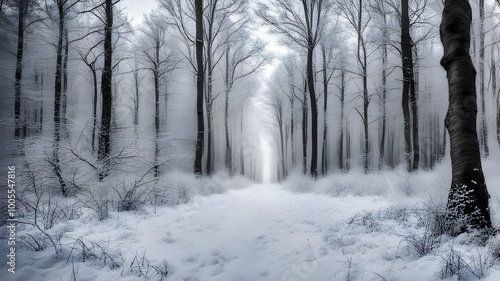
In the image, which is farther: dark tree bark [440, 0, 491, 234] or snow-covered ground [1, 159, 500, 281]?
dark tree bark [440, 0, 491, 234]

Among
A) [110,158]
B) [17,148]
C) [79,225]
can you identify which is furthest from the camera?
[110,158]

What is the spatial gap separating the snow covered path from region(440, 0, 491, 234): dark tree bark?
817 mm

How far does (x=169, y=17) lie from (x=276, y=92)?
12340 millimetres

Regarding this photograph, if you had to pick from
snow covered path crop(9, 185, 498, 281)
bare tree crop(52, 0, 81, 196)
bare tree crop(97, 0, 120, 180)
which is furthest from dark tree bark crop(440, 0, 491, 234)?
bare tree crop(52, 0, 81, 196)

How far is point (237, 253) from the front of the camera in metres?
2.76

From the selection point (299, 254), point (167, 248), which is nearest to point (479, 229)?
point (299, 254)

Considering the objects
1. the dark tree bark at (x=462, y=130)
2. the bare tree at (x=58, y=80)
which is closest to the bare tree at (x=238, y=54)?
the bare tree at (x=58, y=80)

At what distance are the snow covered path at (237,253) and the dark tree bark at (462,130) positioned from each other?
82cm

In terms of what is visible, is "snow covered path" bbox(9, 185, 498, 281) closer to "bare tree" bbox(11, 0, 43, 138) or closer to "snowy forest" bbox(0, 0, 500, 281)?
"snowy forest" bbox(0, 0, 500, 281)

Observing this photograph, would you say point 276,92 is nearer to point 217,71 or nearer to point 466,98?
point 217,71

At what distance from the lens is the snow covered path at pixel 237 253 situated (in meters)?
2.09

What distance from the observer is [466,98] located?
3141 mm

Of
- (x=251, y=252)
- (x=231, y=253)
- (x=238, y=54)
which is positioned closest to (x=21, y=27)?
(x=238, y=54)

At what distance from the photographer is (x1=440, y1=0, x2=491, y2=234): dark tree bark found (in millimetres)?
2812
